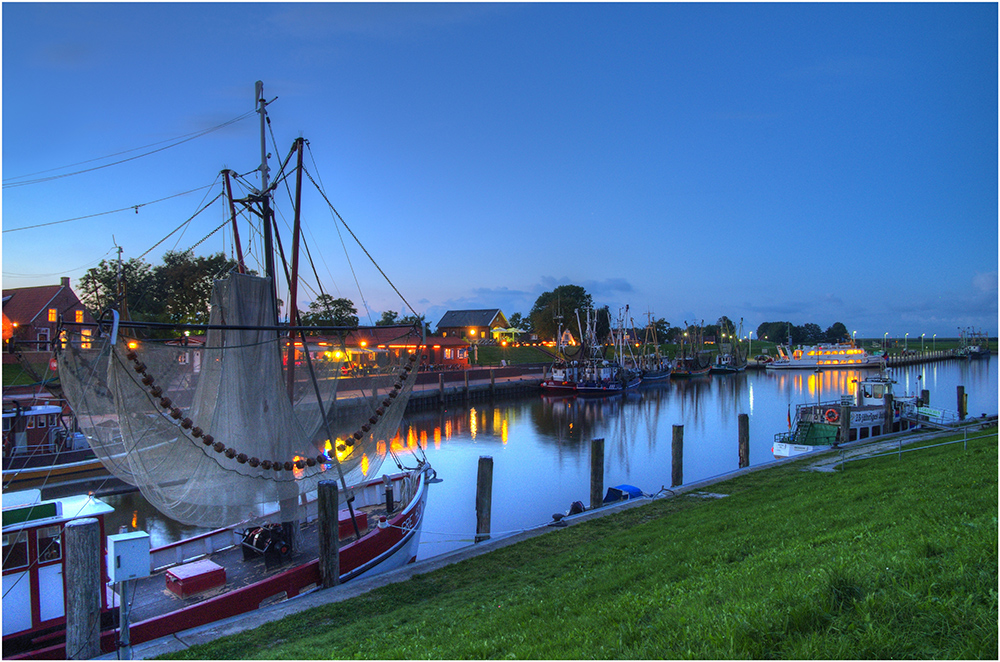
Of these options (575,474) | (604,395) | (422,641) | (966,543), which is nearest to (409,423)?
(575,474)

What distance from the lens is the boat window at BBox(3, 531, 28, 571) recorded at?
761cm

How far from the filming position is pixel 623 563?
9.12 m

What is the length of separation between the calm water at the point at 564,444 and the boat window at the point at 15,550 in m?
8.13

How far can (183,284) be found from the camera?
178 ft

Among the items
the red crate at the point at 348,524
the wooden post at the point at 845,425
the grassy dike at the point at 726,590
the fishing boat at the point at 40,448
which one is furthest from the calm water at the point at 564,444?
the grassy dike at the point at 726,590

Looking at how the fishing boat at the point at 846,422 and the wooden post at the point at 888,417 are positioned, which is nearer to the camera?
the fishing boat at the point at 846,422

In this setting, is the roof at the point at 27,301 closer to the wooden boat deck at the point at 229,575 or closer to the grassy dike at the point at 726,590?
the wooden boat deck at the point at 229,575

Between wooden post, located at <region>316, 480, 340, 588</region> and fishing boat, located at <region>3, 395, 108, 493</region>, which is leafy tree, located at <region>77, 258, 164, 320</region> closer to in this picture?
fishing boat, located at <region>3, 395, 108, 493</region>

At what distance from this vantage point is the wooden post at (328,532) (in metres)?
10.3

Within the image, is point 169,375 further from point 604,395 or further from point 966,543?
point 604,395

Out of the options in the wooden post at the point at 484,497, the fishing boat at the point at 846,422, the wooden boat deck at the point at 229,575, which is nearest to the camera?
the wooden boat deck at the point at 229,575

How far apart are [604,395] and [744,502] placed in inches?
1759

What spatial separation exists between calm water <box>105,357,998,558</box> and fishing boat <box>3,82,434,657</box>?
381cm

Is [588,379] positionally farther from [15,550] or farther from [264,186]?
[15,550]
